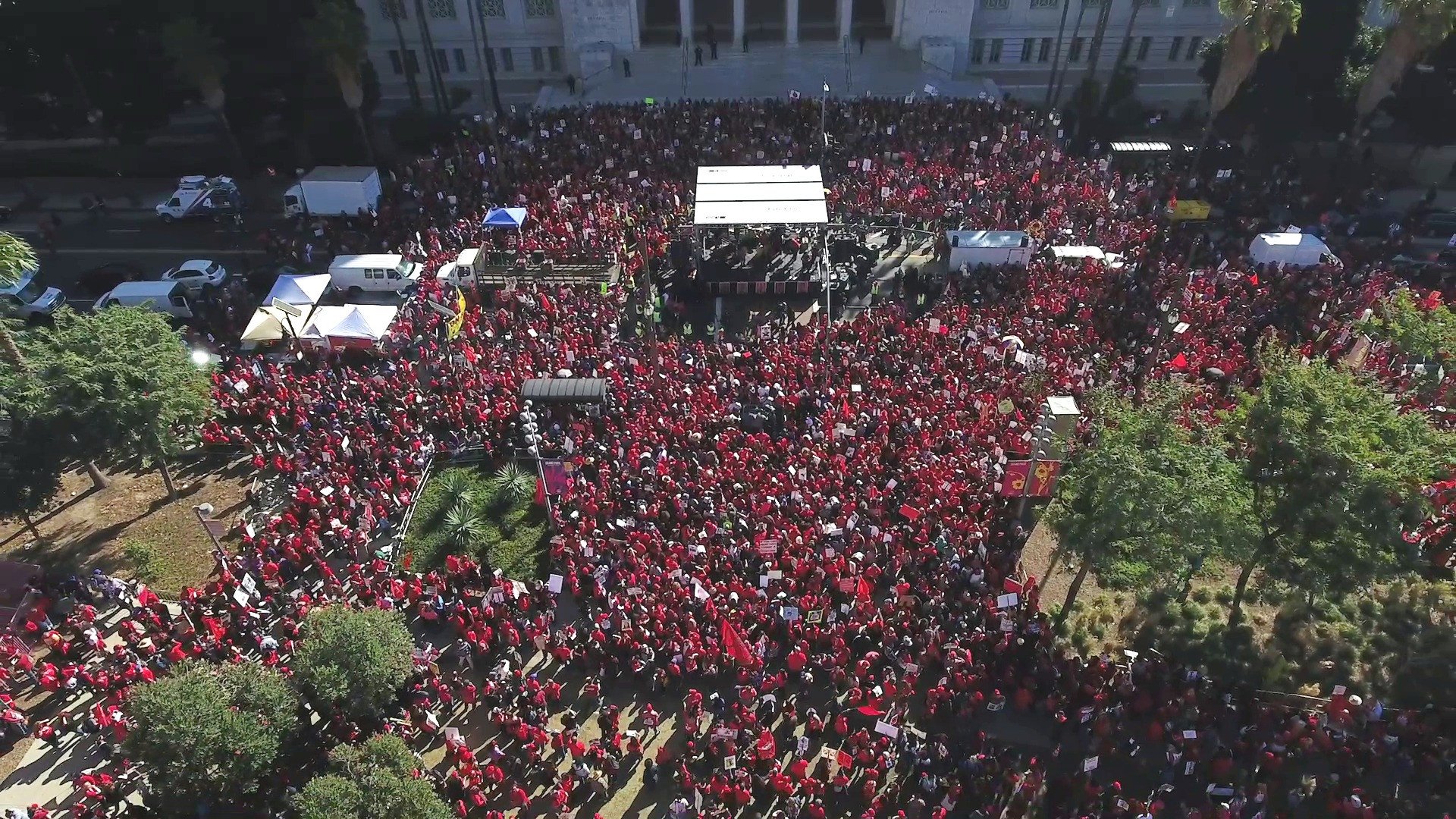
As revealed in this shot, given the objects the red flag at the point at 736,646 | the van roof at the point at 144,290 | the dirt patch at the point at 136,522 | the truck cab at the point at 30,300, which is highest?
the van roof at the point at 144,290

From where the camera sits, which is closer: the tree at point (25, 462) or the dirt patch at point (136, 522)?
the tree at point (25, 462)

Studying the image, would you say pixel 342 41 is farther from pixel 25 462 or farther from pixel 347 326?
pixel 25 462

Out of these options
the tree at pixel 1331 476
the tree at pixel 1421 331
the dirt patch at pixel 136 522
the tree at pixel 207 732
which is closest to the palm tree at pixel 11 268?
the dirt patch at pixel 136 522

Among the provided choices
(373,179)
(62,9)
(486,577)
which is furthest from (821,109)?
(62,9)

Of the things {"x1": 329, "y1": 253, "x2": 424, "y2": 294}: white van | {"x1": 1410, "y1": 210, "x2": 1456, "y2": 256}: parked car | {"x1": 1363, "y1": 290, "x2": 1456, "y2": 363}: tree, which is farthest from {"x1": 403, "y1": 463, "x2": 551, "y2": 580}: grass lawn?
{"x1": 1410, "y1": 210, "x2": 1456, "y2": 256}: parked car

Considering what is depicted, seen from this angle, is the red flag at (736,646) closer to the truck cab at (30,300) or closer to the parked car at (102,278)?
the truck cab at (30,300)

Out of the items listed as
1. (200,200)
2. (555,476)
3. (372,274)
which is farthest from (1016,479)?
(200,200)
